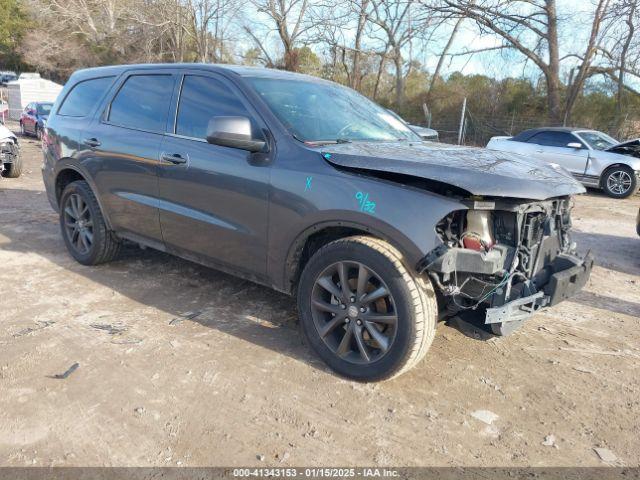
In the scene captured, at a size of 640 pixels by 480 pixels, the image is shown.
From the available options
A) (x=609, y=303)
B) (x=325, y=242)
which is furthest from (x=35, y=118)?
(x=609, y=303)

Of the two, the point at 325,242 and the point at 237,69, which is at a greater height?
the point at 237,69

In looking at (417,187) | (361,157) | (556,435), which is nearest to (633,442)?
(556,435)

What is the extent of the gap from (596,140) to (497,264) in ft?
36.9

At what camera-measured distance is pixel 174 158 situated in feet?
12.5

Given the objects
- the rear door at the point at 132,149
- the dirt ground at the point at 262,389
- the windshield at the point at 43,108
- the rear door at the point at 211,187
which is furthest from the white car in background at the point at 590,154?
the windshield at the point at 43,108

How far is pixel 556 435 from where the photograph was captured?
2.66 meters

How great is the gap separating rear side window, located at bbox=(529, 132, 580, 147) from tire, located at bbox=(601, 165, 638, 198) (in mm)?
1167

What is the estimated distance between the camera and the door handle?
376cm

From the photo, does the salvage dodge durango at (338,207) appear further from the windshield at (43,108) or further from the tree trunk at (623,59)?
the tree trunk at (623,59)

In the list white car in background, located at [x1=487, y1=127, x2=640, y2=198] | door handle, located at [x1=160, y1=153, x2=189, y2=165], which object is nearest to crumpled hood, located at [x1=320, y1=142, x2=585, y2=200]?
door handle, located at [x1=160, y1=153, x2=189, y2=165]

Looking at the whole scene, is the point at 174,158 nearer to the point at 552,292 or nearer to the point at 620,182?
the point at 552,292

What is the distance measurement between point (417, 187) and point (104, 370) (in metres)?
2.16

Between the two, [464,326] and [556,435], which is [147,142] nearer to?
[464,326]

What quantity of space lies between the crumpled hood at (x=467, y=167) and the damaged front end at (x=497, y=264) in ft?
0.37
